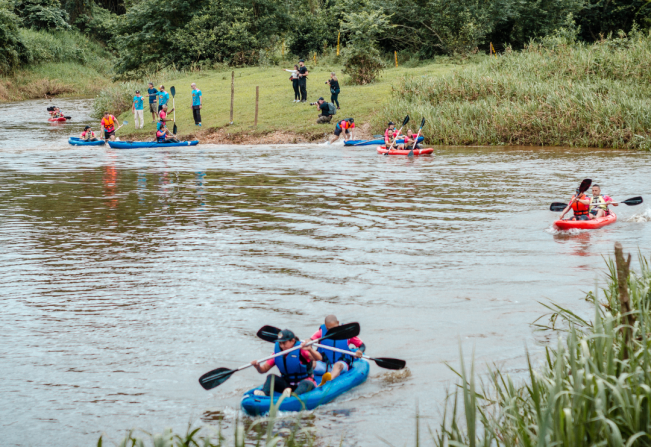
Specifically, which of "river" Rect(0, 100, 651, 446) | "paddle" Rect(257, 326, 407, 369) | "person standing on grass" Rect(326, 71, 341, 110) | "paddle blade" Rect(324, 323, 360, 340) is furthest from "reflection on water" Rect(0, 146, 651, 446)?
"person standing on grass" Rect(326, 71, 341, 110)

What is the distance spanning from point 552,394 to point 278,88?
110ft

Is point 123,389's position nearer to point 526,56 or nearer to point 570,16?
point 526,56

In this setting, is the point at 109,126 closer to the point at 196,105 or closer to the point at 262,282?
the point at 196,105

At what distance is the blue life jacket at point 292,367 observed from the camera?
21.3 feet

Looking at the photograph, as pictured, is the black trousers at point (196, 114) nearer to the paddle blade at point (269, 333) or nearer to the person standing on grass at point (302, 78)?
the person standing on grass at point (302, 78)

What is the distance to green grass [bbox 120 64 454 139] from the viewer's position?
96.5ft

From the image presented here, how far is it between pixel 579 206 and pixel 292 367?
773cm

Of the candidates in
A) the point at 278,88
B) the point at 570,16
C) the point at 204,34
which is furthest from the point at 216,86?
the point at 570,16

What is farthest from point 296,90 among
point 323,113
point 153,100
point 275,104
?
point 153,100

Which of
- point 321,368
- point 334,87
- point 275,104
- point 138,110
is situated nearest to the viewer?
point 321,368

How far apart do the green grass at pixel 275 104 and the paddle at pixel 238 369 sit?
22.2 metres

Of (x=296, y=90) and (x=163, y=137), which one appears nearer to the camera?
(x=163, y=137)

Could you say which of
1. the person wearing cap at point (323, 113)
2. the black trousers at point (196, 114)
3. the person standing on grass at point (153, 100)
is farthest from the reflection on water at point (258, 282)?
the person standing on grass at point (153, 100)

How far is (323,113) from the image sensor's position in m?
28.6
